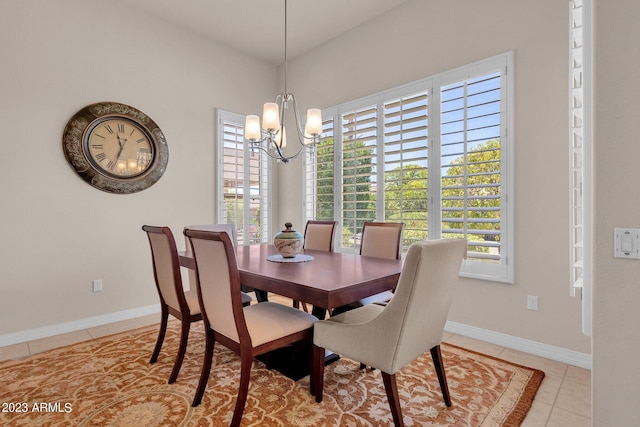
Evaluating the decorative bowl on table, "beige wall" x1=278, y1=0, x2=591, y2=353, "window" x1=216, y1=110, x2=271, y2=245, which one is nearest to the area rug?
"beige wall" x1=278, y1=0, x2=591, y2=353

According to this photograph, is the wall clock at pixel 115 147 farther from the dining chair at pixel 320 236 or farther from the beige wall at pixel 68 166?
the dining chair at pixel 320 236

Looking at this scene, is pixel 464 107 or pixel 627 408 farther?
pixel 464 107

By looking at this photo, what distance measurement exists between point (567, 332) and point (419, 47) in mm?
2779

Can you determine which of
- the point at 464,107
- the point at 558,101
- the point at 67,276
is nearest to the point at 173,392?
the point at 67,276

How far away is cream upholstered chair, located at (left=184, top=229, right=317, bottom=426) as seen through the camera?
5.23 feet

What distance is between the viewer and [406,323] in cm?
147

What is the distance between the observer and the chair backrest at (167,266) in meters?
2.04

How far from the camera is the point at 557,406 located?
6.04ft

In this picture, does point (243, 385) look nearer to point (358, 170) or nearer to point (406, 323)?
point (406, 323)

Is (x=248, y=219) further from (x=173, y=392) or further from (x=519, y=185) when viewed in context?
(x=519, y=185)

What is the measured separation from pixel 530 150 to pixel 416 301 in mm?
1840

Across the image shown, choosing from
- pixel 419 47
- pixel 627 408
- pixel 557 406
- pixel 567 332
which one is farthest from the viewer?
pixel 419 47

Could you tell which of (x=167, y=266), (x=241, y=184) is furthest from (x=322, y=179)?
(x=167, y=266)

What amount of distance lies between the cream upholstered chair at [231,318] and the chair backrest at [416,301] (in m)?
0.54
